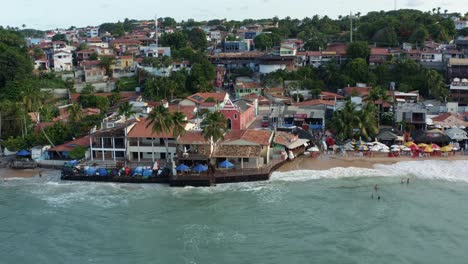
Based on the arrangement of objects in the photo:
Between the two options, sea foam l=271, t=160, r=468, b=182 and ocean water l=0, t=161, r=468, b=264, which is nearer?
ocean water l=0, t=161, r=468, b=264

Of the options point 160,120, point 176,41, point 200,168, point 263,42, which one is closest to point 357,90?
point 200,168

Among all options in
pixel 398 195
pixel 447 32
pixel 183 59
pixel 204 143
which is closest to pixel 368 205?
pixel 398 195

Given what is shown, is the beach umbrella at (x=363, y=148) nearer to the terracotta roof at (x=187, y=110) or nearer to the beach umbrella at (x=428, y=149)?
the beach umbrella at (x=428, y=149)

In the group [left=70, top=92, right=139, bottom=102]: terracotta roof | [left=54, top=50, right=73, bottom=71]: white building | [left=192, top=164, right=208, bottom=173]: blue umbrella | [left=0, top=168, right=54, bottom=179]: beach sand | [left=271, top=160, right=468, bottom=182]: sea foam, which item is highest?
[left=54, top=50, right=73, bottom=71]: white building

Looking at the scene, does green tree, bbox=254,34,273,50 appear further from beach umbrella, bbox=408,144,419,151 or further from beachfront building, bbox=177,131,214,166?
beachfront building, bbox=177,131,214,166

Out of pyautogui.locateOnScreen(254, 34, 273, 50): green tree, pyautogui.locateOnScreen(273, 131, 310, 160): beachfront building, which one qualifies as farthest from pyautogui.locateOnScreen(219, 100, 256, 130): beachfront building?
pyautogui.locateOnScreen(254, 34, 273, 50): green tree

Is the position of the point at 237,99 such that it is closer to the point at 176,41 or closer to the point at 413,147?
the point at 413,147
